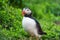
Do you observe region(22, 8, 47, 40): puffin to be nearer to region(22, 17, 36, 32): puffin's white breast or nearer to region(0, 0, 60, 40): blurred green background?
region(22, 17, 36, 32): puffin's white breast

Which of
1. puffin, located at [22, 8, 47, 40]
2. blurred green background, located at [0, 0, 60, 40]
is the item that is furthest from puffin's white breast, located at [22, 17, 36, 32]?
A: blurred green background, located at [0, 0, 60, 40]

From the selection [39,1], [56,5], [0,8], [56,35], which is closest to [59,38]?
[56,35]

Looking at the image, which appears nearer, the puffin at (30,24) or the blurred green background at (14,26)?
the puffin at (30,24)

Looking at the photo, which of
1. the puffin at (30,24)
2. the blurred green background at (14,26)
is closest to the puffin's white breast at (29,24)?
the puffin at (30,24)

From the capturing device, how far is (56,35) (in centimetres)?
1283

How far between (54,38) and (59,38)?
0.29 m

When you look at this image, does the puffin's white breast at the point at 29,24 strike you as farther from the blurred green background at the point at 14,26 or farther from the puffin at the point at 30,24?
the blurred green background at the point at 14,26

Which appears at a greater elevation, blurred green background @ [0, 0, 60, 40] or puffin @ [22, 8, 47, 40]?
puffin @ [22, 8, 47, 40]

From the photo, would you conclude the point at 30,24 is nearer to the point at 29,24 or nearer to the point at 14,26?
the point at 29,24

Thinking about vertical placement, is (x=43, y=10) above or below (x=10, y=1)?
below

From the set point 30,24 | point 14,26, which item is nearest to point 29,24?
point 30,24

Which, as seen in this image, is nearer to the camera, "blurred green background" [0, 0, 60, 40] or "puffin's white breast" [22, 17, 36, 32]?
"puffin's white breast" [22, 17, 36, 32]

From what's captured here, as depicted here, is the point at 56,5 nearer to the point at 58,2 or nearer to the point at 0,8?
the point at 58,2

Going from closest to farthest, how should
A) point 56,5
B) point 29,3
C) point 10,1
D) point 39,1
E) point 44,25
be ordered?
point 44,25
point 10,1
point 29,3
point 39,1
point 56,5
